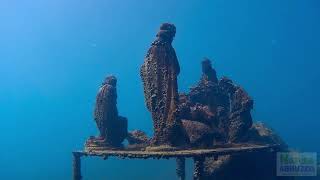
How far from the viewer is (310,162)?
2339 centimetres

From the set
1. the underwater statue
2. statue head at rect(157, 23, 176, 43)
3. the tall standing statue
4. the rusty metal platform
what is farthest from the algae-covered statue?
statue head at rect(157, 23, 176, 43)

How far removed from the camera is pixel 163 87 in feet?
58.6

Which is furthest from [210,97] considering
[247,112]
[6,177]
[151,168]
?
[6,177]

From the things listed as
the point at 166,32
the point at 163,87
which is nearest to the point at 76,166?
the point at 163,87

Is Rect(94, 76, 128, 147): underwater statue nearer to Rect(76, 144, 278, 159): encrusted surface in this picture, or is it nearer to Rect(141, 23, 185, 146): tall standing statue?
Rect(76, 144, 278, 159): encrusted surface

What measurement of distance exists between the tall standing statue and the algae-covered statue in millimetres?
2436

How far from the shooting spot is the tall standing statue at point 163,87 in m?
17.0

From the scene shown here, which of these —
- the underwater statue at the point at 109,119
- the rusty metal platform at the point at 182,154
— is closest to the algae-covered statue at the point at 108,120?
the underwater statue at the point at 109,119

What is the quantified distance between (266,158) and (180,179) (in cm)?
697

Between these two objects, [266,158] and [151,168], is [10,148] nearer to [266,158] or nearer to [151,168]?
[151,168]

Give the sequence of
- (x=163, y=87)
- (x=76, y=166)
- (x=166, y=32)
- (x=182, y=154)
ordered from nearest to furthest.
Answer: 1. (x=182, y=154)
2. (x=163, y=87)
3. (x=166, y=32)
4. (x=76, y=166)

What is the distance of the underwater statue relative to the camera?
2012cm

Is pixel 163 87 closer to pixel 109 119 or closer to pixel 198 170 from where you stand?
pixel 109 119

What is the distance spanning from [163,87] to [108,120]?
145 inches
